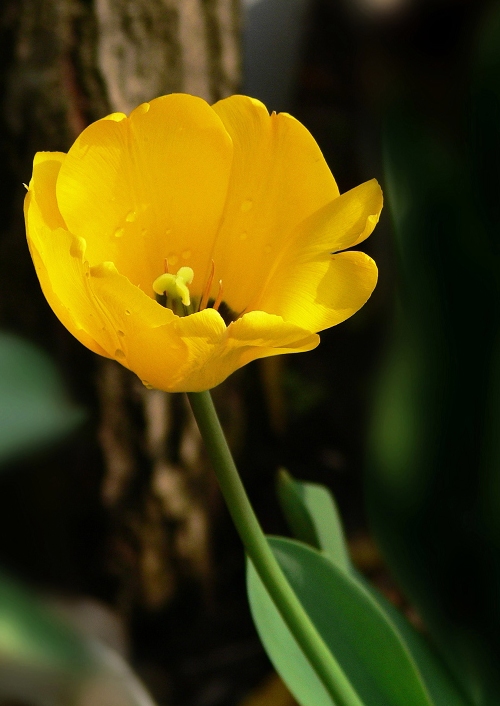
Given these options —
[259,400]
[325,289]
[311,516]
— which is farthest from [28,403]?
[259,400]

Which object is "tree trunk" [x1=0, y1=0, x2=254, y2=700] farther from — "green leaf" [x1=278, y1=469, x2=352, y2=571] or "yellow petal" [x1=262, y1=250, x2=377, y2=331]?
"yellow petal" [x1=262, y1=250, x2=377, y2=331]

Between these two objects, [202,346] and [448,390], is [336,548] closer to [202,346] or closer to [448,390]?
[448,390]

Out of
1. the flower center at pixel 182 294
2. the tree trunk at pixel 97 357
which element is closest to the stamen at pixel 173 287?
the flower center at pixel 182 294

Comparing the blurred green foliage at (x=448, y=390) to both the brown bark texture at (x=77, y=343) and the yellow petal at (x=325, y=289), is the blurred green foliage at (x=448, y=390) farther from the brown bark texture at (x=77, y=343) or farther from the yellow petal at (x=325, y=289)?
the brown bark texture at (x=77, y=343)

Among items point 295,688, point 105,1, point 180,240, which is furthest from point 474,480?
point 105,1

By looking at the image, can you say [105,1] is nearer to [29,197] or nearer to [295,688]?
[29,197]

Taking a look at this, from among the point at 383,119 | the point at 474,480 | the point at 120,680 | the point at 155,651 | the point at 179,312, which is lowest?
the point at 155,651

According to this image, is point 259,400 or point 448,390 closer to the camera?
point 448,390
